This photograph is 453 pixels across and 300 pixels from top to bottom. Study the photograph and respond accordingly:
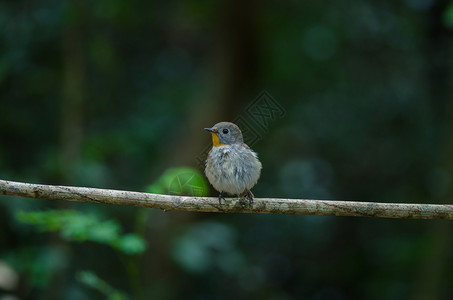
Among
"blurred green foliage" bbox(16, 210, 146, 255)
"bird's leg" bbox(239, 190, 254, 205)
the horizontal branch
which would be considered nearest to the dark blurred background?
"blurred green foliage" bbox(16, 210, 146, 255)

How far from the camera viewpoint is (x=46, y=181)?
577 cm

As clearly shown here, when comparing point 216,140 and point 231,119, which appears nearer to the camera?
point 216,140

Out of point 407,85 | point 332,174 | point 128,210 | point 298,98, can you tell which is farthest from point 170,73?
point 407,85

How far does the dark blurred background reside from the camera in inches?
223

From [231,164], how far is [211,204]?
1.78 feet

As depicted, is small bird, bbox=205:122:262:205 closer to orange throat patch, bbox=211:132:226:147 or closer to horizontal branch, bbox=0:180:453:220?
orange throat patch, bbox=211:132:226:147

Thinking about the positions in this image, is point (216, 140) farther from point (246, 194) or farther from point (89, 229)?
point (89, 229)

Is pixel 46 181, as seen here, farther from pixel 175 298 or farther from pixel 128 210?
pixel 175 298

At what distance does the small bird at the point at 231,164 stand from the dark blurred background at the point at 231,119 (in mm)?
1549

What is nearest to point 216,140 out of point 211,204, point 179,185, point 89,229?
point 179,185

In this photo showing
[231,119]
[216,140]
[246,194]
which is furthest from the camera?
[231,119]

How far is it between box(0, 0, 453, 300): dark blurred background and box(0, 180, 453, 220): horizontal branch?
1.90 meters

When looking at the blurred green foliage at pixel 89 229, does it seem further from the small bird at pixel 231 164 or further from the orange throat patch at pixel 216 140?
the orange throat patch at pixel 216 140

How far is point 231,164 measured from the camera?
351 cm
